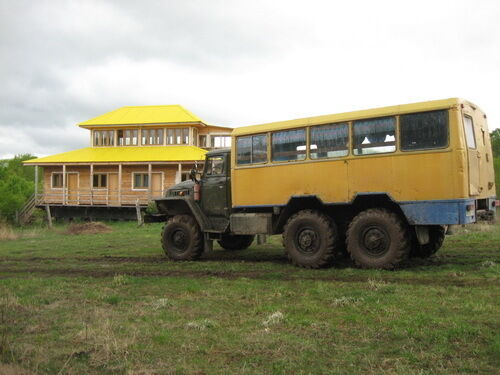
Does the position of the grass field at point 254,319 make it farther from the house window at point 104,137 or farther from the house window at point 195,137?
the house window at point 104,137

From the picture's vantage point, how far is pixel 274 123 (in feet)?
36.9

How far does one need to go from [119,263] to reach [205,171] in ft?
11.0

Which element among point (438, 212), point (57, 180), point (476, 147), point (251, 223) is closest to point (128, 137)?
point (57, 180)

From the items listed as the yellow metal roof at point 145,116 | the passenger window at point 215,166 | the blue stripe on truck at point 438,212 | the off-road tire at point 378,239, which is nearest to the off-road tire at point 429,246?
the off-road tire at point 378,239

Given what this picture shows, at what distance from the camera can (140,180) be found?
35.6 meters

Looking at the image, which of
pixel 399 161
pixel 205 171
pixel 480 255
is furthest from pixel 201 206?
pixel 480 255

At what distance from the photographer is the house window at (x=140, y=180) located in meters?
35.5

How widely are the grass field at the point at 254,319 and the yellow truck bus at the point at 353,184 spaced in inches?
28.4

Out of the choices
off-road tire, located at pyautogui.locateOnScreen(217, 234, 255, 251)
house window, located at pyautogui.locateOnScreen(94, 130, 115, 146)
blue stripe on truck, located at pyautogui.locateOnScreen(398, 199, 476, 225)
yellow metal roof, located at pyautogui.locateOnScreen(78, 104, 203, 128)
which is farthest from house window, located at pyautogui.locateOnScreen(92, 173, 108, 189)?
blue stripe on truck, located at pyautogui.locateOnScreen(398, 199, 476, 225)

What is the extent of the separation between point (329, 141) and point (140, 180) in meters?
27.3

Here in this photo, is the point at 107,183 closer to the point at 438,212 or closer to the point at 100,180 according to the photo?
the point at 100,180

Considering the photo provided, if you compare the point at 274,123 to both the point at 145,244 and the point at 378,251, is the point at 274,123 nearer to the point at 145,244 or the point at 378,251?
the point at 378,251

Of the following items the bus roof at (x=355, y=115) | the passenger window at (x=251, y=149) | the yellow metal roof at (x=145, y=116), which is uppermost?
the yellow metal roof at (x=145, y=116)

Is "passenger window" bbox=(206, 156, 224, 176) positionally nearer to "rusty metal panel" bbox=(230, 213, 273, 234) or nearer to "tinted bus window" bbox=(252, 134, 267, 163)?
"tinted bus window" bbox=(252, 134, 267, 163)
